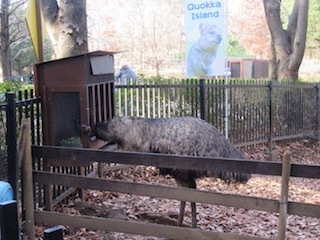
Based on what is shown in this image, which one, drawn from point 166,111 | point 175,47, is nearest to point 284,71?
point 166,111

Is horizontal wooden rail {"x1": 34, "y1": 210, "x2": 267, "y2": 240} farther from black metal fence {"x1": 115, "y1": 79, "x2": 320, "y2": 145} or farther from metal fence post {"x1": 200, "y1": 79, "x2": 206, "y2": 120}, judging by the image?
metal fence post {"x1": 200, "y1": 79, "x2": 206, "y2": 120}

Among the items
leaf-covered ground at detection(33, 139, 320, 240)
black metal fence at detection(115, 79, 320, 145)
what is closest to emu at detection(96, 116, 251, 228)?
leaf-covered ground at detection(33, 139, 320, 240)

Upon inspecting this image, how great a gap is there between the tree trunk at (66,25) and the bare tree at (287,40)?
10188 millimetres

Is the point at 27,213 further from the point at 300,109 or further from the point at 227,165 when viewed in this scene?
the point at 300,109

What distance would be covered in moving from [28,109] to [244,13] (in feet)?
122

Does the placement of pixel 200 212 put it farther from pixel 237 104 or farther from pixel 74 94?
pixel 237 104

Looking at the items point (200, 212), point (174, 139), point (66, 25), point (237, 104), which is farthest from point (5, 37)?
point (174, 139)

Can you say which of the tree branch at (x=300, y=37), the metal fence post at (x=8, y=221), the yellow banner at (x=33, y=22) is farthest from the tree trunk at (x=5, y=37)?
the metal fence post at (x=8, y=221)

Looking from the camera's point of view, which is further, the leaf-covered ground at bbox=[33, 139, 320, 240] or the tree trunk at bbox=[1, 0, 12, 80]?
the tree trunk at bbox=[1, 0, 12, 80]

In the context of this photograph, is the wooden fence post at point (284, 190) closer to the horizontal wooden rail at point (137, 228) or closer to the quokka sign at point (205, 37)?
the horizontal wooden rail at point (137, 228)

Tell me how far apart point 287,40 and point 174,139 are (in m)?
12.3

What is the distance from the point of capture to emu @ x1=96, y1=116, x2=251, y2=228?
569 cm

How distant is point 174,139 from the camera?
589 centimetres

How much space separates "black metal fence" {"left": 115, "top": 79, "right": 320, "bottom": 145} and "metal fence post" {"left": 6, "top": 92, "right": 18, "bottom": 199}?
501cm
